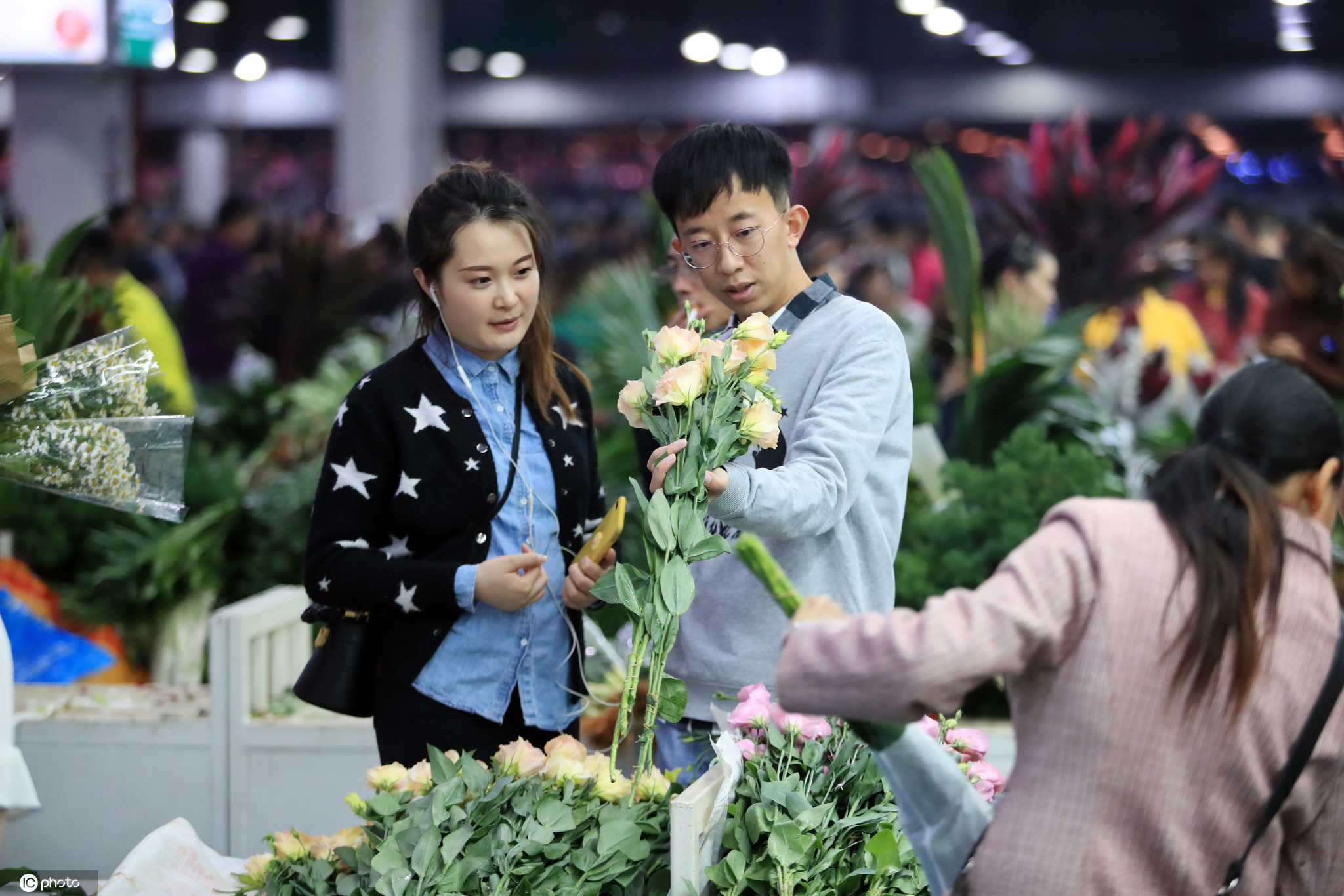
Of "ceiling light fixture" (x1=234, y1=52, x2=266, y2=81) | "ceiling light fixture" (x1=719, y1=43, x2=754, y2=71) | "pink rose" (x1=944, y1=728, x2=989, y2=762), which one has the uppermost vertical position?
"ceiling light fixture" (x1=719, y1=43, x2=754, y2=71)

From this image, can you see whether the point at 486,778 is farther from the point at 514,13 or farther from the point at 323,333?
the point at 514,13

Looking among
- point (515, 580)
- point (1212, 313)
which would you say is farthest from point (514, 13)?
point (515, 580)

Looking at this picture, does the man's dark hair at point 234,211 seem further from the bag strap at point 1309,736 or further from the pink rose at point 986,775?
the bag strap at point 1309,736

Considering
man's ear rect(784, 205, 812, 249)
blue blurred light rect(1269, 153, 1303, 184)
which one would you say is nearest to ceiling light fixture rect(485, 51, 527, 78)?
blue blurred light rect(1269, 153, 1303, 184)

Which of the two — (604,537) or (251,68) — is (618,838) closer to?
(604,537)

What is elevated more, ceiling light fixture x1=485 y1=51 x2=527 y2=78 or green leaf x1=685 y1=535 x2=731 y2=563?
ceiling light fixture x1=485 y1=51 x2=527 y2=78

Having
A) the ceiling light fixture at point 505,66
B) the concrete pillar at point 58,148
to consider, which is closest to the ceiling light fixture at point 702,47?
the ceiling light fixture at point 505,66

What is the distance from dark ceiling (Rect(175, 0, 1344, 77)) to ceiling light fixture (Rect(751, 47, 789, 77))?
0.13 meters

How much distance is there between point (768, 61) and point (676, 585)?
17.5 metres

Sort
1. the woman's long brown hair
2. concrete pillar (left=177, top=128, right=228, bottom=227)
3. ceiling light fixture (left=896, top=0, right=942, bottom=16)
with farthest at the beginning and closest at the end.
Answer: concrete pillar (left=177, top=128, right=228, bottom=227)
ceiling light fixture (left=896, top=0, right=942, bottom=16)
the woman's long brown hair

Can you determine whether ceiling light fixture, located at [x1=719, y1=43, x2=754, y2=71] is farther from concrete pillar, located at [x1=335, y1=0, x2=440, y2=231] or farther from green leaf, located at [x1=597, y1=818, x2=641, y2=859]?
green leaf, located at [x1=597, y1=818, x2=641, y2=859]

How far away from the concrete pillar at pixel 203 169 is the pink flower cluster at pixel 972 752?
20.0 m

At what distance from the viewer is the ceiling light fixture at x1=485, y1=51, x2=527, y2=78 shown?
18.6 meters

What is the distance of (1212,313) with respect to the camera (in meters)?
7.00
